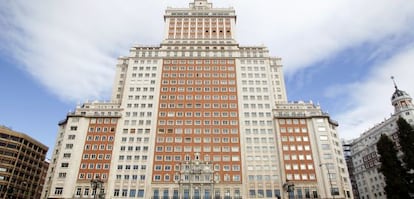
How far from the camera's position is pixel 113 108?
292 ft

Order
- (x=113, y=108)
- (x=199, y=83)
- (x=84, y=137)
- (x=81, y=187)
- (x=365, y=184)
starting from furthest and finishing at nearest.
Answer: (x=365, y=184)
(x=199, y=83)
(x=113, y=108)
(x=84, y=137)
(x=81, y=187)

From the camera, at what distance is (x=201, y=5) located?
4857 inches

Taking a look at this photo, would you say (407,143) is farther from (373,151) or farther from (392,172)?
(373,151)

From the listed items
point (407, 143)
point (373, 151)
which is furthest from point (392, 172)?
point (373, 151)

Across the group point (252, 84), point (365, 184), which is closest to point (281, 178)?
point (252, 84)

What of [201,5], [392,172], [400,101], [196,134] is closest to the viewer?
[392,172]

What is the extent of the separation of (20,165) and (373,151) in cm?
13572

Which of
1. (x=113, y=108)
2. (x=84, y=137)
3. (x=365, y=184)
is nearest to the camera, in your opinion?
(x=84, y=137)

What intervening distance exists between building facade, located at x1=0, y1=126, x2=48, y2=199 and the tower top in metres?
87.5

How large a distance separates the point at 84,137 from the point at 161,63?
37296 millimetres

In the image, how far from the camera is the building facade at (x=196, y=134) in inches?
3000

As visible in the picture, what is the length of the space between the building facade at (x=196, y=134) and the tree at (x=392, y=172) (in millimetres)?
18849

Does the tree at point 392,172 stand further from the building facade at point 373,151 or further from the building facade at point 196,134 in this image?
the building facade at point 373,151

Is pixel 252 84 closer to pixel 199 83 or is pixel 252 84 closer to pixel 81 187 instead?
pixel 199 83
